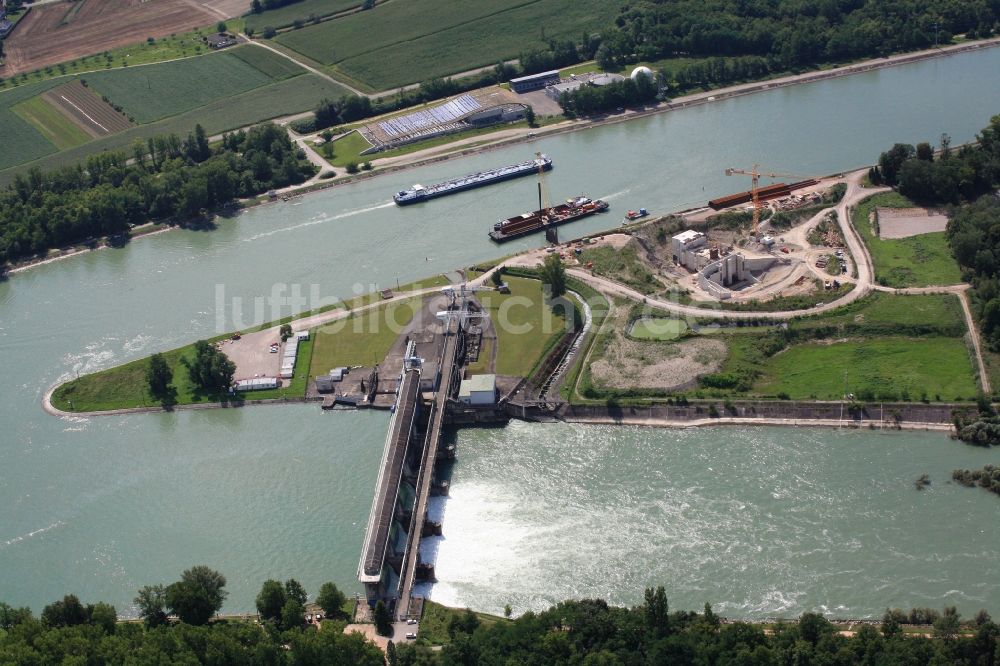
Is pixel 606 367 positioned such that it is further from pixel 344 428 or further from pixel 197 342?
pixel 197 342

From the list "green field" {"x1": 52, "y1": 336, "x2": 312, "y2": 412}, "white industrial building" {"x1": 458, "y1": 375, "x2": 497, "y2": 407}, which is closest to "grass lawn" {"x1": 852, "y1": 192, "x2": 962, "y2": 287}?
"white industrial building" {"x1": 458, "y1": 375, "x2": 497, "y2": 407}

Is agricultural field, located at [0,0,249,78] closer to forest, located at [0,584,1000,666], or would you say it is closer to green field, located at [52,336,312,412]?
green field, located at [52,336,312,412]

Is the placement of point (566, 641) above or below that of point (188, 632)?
below

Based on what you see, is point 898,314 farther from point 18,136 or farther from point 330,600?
point 18,136

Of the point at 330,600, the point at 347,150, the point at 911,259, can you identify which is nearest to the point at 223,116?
the point at 347,150

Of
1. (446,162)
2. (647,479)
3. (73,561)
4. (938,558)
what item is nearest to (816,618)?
(938,558)

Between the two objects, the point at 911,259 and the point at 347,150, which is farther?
the point at 347,150
